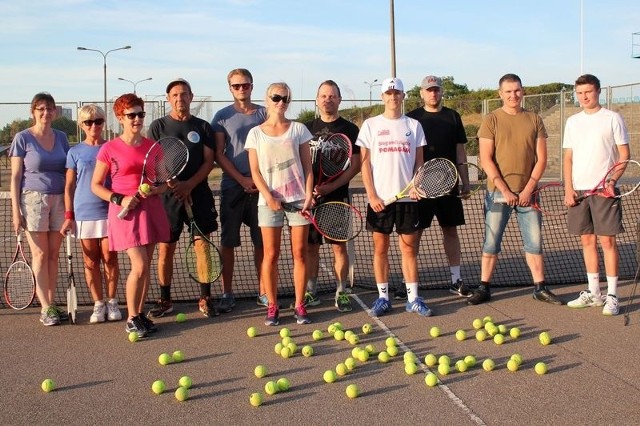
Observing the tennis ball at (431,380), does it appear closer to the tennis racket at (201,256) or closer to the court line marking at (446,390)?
the court line marking at (446,390)

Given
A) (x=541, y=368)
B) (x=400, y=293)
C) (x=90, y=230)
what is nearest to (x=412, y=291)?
(x=400, y=293)

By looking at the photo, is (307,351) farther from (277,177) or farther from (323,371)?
(277,177)

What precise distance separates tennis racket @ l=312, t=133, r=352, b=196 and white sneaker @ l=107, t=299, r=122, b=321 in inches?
86.5

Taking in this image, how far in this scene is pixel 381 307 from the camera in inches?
286

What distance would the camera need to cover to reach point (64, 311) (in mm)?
7508

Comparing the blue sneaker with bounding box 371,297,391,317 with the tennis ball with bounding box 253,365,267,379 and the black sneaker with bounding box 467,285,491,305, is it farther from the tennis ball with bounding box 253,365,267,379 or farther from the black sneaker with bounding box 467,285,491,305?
the tennis ball with bounding box 253,365,267,379

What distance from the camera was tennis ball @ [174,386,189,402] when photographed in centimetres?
508

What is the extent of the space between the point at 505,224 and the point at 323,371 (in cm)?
288

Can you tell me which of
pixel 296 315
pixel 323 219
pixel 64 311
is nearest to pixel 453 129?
pixel 323 219

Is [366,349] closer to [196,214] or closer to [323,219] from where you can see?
[323,219]

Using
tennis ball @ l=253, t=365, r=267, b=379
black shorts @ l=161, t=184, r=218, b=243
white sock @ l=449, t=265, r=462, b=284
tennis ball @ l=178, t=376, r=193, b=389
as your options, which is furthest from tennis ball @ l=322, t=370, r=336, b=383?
white sock @ l=449, t=265, r=462, b=284

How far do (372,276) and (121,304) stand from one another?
299cm

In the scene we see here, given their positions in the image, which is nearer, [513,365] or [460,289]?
[513,365]

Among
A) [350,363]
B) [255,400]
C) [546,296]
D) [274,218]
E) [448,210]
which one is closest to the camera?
[255,400]
